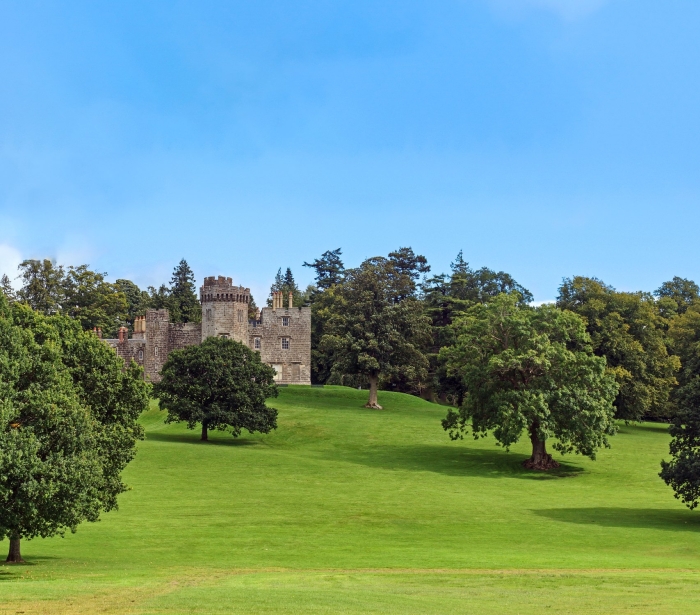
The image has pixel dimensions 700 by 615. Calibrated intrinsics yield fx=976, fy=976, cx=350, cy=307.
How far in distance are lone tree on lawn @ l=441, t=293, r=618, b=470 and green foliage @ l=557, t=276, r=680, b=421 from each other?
21.9 metres

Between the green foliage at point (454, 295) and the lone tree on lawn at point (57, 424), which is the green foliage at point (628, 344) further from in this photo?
the lone tree on lawn at point (57, 424)

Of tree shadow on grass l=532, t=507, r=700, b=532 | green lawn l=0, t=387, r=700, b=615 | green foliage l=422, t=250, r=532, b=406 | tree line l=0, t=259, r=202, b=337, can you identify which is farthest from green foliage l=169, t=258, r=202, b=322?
tree shadow on grass l=532, t=507, r=700, b=532

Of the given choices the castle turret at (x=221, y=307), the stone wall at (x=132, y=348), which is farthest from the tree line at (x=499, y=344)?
the stone wall at (x=132, y=348)

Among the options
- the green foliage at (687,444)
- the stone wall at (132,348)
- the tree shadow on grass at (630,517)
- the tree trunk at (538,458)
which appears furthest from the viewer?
the stone wall at (132,348)

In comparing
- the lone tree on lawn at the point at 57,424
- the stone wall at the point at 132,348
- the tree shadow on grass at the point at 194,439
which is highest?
the stone wall at the point at 132,348

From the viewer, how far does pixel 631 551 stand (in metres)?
36.2

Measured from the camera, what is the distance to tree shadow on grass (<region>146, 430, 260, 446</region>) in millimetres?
71188

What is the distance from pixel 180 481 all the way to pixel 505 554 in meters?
23.6

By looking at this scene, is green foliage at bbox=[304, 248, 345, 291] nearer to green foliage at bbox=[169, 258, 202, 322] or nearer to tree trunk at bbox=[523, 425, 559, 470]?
green foliage at bbox=[169, 258, 202, 322]

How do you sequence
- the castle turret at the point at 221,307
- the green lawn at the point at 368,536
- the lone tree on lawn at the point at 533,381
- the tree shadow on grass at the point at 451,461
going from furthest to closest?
the castle turret at the point at 221,307, the tree shadow on grass at the point at 451,461, the lone tree on lawn at the point at 533,381, the green lawn at the point at 368,536

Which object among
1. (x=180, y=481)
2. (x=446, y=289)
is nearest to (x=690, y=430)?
(x=180, y=481)

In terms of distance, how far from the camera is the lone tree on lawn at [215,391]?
236 feet

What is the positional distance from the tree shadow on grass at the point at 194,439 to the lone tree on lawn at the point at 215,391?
0.84 meters

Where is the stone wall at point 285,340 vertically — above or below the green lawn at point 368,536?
above
